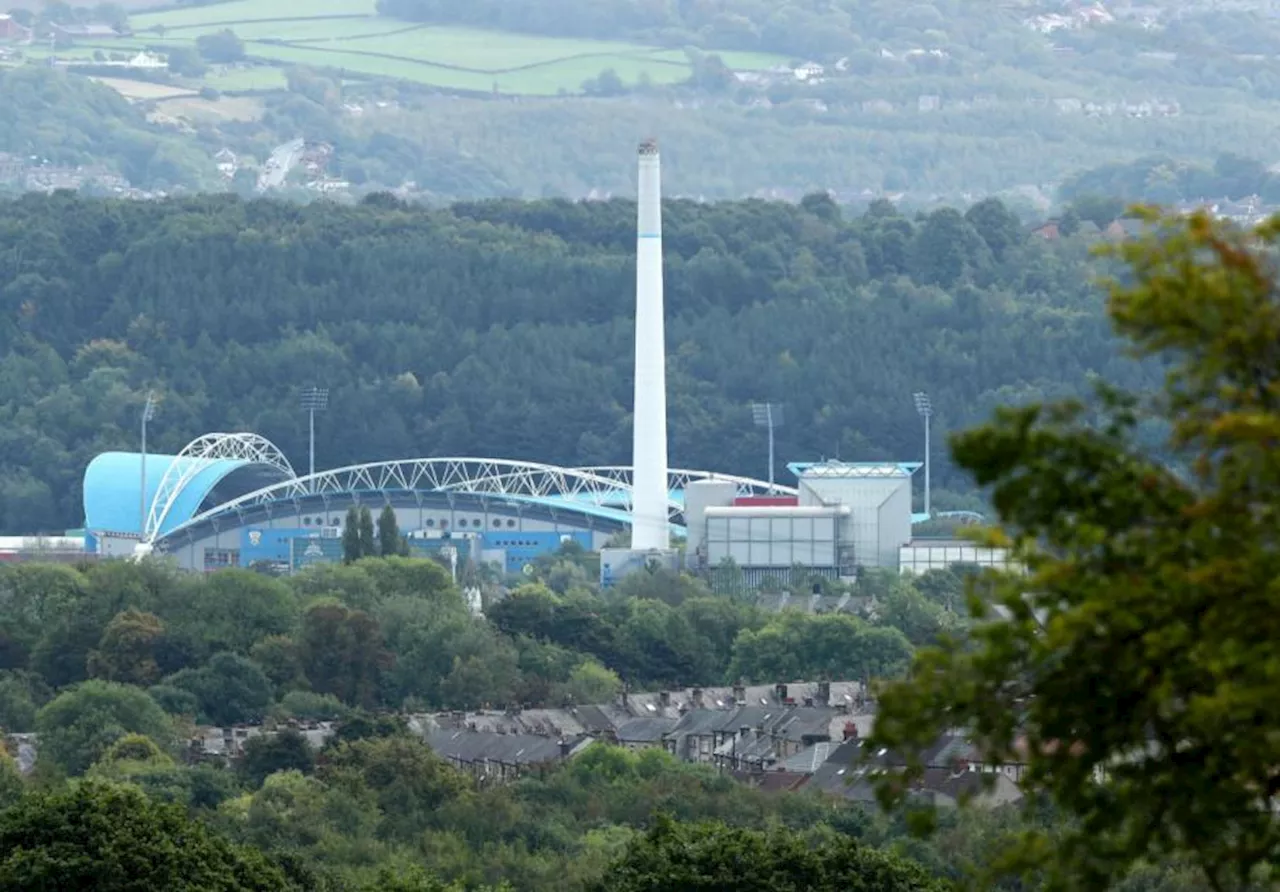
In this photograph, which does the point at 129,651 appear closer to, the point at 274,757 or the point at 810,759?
the point at 274,757

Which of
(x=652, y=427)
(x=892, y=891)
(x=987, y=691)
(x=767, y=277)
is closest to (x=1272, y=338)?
(x=987, y=691)

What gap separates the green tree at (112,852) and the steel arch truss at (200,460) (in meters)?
84.5

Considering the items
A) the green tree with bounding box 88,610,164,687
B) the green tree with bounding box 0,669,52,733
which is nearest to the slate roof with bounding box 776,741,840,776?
the green tree with bounding box 0,669,52,733

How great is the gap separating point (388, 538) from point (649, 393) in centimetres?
2139

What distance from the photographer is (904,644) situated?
3282 inches

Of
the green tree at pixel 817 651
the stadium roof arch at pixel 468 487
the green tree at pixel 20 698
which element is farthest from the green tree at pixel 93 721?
the stadium roof arch at pixel 468 487

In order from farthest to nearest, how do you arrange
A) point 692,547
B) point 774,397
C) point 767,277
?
point 767,277 < point 774,397 < point 692,547

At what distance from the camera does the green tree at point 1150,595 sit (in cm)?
1151

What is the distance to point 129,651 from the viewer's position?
76.0m

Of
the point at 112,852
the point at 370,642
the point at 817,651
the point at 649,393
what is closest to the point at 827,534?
the point at 649,393

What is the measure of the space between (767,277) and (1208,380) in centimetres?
16280

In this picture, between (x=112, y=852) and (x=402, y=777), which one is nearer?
(x=112, y=852)

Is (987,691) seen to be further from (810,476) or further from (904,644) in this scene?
(810,476)

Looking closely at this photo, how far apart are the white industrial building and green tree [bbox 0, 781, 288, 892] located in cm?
7126
